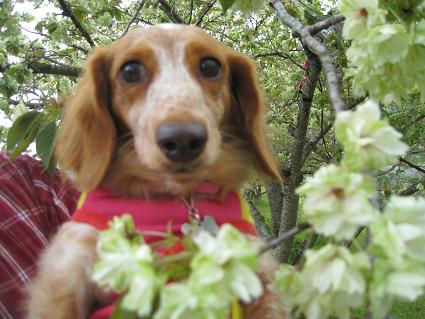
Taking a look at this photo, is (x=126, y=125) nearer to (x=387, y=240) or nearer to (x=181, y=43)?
(x=181, y=43)

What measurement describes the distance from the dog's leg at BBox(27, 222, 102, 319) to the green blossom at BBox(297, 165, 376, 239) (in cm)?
95

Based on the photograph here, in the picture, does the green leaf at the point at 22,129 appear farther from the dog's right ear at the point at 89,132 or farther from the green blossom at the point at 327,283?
the green blossom at the point at 327,283

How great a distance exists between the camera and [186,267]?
850 millimetres

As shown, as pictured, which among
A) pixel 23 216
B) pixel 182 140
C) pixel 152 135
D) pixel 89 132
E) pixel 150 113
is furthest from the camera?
pixel 23 216

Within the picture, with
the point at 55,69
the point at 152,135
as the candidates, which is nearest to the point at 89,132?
the point at 152,135

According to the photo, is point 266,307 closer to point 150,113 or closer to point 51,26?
point 150,113

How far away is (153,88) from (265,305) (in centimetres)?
91

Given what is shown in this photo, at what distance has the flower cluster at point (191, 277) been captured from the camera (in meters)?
0.76

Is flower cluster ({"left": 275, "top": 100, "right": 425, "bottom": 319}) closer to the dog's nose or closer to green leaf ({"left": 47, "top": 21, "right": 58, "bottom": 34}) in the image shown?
the dog's nose

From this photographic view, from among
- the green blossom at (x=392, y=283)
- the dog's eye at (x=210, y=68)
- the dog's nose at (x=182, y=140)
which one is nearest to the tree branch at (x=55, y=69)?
the dog's eye at (x=210, y=68)

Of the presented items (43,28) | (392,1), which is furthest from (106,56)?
(43,28)

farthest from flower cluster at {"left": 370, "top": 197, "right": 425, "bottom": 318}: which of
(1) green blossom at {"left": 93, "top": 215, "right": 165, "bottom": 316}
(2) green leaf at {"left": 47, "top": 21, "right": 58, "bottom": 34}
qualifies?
(2) green leaf at {"left": 47, "top": 21, "right": 58, "bottom": 34}

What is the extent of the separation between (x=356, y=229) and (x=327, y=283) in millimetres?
111

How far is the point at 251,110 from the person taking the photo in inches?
85.7
